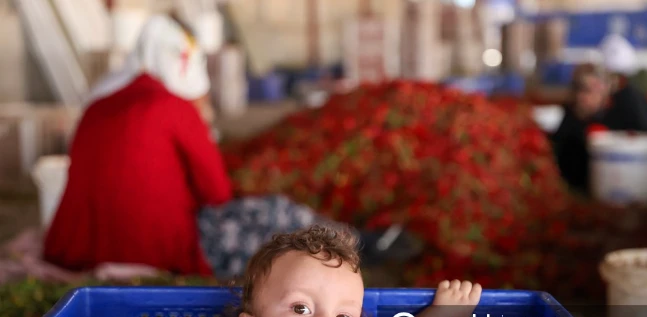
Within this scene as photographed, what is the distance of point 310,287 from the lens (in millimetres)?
1219

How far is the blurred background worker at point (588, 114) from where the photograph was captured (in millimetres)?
4281

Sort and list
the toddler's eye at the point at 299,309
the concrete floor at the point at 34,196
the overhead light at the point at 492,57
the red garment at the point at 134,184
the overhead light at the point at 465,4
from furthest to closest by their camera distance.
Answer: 1. the overhead light at the point at 465,4
2. the overhead light at the point at 492,57
3. the concrete floor at the point at 34,196
4. the red garment at the point at 134,184
5. the toddler's eye at the point at 299,309

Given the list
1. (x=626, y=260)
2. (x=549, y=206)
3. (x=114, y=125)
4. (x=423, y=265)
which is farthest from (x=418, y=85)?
(x=626, y=260)

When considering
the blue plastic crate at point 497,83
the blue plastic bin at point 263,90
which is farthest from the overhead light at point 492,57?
the blue plastic bin at point 263,90

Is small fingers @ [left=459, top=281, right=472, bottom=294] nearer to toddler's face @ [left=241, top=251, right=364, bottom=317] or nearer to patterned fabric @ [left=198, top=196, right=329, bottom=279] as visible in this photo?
toddler's face @ [left=241, top=251, right=364, bottom=317]

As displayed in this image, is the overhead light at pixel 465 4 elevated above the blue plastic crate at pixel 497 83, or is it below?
above

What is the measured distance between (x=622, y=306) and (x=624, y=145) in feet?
7.69

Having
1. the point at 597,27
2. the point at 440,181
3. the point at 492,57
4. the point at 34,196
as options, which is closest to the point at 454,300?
the point at 440,181

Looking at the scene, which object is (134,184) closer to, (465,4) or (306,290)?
(306,290)

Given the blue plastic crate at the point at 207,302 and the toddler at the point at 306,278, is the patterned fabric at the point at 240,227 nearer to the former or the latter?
the blue plastic crate at the point at 207,302

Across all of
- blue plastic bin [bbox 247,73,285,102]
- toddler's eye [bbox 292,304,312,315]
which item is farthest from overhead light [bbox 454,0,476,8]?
toddler's eye [bbox 292,304,312,315]

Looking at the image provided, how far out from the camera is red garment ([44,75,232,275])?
2518 millimetres

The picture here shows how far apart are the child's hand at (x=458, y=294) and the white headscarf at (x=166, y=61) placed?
1.81 m

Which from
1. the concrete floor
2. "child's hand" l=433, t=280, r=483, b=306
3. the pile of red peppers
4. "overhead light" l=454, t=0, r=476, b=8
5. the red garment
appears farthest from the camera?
"overhead light" l=454, t=0, r=476, b=8
